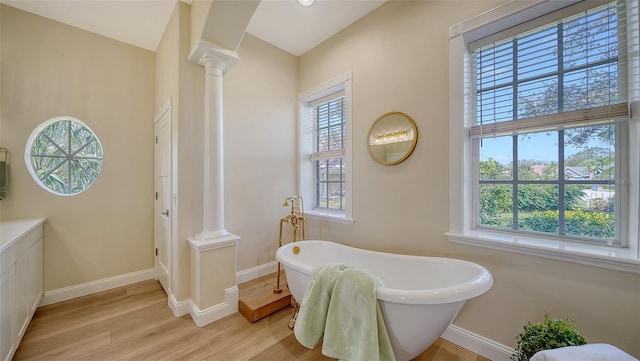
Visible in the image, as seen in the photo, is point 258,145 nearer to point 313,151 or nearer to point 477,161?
point 313,151

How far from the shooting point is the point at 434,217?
192cm

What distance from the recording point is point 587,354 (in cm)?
99

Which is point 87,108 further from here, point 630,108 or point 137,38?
point 630,108

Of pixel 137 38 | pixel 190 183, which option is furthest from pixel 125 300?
pixel 137 38

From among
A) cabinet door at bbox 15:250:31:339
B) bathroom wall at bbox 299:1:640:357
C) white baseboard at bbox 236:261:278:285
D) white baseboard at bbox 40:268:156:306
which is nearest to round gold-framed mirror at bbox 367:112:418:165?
bathroom wall at bbox 299:1:640:357

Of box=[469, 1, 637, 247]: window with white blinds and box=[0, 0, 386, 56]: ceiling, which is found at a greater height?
box=[0, 0, 386, 56]: ceiling

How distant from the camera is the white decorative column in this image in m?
2.03

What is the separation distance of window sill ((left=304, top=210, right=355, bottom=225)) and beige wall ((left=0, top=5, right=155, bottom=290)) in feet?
6.50

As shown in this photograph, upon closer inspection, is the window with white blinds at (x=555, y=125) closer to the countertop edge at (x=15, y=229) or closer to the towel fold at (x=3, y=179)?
the countertop edge at (x=15, y=229)

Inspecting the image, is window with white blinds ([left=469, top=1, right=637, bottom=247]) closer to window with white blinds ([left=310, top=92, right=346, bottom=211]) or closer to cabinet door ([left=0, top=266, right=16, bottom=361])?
window with white blinds ([left=310, top=92, right=346, bottom=211])

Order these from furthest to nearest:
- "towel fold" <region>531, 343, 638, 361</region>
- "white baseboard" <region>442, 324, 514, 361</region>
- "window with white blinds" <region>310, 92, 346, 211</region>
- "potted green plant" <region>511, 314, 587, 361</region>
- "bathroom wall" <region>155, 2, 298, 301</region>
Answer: "window with white blinds" <region>310, 92, 346, 211</region>
"bathroom wall" <region>155, 2, 298, 301</region>
"white baseboard" <region>442, 324, 514, 361</region>
"potted green plant" <region>511, 314, 587, 361</region>
"towel fold" <region>531, 343, 638, 361</region>

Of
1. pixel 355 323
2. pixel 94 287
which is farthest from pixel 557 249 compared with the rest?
pixel 94 287

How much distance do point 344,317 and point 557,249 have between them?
4.40 ft

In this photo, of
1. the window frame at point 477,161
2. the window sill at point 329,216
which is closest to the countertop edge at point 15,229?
the window sill at point 329,216
